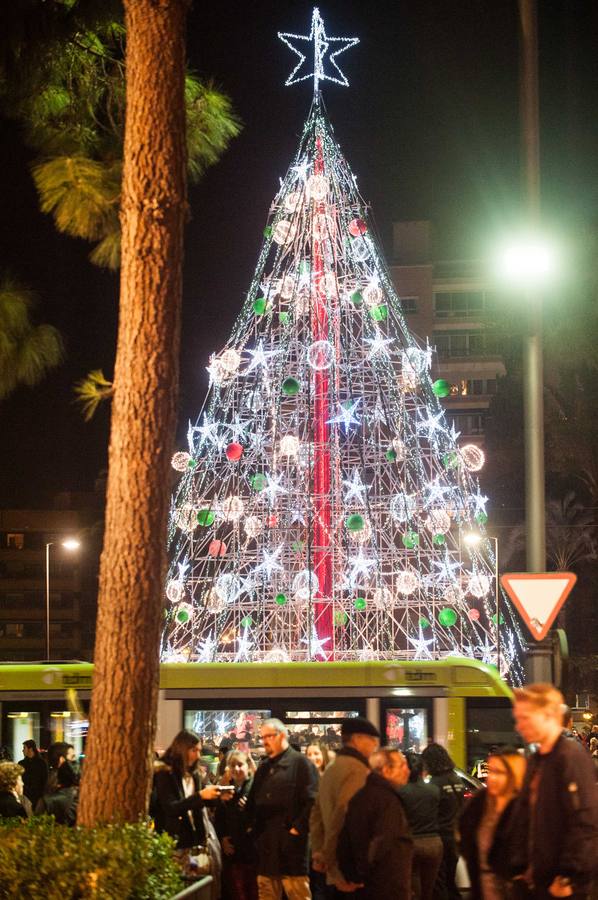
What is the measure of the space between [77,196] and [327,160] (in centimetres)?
2012

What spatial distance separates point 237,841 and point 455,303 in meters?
78.8

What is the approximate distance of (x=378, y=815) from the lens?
7.85m

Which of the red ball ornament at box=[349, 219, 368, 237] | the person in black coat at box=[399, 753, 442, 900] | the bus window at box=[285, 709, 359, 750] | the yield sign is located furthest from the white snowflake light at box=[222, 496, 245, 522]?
the yield sign

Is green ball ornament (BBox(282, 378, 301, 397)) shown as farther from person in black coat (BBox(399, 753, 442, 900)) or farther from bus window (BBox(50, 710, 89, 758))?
person in black coat (BBox(399, 753, 442, 900))

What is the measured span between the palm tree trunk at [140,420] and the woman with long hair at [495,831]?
2182mm

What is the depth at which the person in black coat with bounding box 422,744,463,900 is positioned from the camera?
11.3 meters

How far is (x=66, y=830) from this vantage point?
7664mm

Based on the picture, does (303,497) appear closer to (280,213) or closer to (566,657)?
(280,213)

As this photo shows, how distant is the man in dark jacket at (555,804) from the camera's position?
6.20 m

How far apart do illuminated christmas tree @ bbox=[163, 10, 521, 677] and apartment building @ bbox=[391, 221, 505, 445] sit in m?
54.7

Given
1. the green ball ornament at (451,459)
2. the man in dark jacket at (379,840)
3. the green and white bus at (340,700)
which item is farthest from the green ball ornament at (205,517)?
the man in dark jacket at (379,840)

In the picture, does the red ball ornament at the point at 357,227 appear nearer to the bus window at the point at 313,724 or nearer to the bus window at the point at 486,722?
the bus window at the point at 486,722

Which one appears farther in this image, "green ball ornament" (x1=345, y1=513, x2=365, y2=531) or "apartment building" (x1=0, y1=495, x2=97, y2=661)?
"apartment building" (x1=0, y1=495, x2=97, y2=661)

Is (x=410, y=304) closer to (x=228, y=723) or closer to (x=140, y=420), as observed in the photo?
(x=228, y=723)
